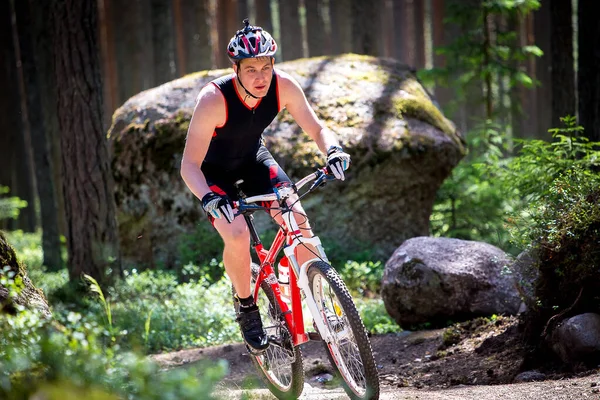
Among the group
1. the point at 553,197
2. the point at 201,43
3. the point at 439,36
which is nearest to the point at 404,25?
the point at 439,36

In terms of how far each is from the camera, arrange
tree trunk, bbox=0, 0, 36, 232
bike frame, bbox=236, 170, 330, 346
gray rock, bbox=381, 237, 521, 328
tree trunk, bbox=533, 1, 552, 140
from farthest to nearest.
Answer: tree trunk, bbox=0, 0, 36, 232 → tree trunk, bbox=533, 1, 552, 140 → gray rock, bbox=381, 237, 521, 328 → bike frame, bbox=236, 170, 330, 346

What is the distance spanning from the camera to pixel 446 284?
670 cm

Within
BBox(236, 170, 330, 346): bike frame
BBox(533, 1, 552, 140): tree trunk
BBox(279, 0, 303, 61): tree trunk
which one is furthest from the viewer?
BBox(279, 0, 303, 61): tree trunk

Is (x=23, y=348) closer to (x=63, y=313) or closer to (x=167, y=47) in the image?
(x=63, y=313)

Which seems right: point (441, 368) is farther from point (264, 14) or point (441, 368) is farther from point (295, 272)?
point (264, 14)

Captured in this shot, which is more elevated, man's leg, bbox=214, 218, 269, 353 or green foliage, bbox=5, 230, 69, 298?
man's leg, bbox=214, 218, 269, 353

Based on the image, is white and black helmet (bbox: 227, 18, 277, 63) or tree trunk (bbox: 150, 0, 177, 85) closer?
white and black helmet (bbox: 227, 18, 277, 63)

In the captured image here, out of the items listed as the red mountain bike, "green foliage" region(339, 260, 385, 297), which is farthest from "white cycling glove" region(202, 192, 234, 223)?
"green foliage" region(339, 260, 385, 297)

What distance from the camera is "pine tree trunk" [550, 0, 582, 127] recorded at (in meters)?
10.7

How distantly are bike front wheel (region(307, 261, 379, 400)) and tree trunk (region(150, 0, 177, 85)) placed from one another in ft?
41.3

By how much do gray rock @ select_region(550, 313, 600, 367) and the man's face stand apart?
2707 millimetres

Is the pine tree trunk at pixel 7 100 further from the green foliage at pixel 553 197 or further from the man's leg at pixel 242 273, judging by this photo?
the man's leg at pixel 242 273

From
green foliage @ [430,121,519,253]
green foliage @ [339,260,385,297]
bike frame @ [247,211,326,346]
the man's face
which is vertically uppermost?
the man's face

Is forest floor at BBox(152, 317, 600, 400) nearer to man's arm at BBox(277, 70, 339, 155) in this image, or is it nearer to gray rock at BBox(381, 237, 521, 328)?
gray rock at BBox(381, 237, 521, 328)
